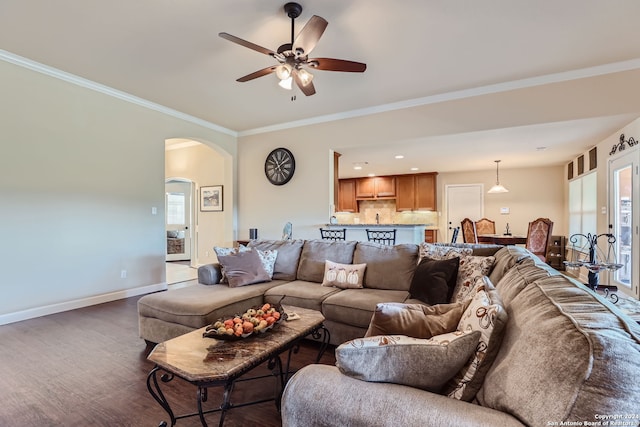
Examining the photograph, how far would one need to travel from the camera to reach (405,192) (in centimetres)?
852

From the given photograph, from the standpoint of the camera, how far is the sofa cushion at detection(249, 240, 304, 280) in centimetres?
341

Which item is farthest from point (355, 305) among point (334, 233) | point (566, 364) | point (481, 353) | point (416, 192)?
point (416, 192)

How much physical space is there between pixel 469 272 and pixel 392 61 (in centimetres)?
230

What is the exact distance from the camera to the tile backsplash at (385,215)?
8.65 metres

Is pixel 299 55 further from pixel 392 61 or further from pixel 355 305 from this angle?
pixel 355 305

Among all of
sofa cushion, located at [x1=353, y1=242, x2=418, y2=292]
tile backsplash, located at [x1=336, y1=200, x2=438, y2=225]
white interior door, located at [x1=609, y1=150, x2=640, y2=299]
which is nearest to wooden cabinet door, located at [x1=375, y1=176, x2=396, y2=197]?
tile backsplash, located at [x1=336, y1=200, x2=438, y2=225]

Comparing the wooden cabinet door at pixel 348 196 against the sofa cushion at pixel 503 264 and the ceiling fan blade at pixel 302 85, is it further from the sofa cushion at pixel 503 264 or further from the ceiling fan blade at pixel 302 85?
the sofa cushion at pixel 503 264

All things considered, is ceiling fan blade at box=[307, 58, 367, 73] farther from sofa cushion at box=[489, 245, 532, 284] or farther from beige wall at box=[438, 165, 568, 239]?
beige wall at box=[438, 165, 568, 239]

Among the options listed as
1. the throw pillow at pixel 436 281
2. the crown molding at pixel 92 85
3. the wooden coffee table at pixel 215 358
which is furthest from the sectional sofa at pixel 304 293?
the crown molding at pixel 92 85

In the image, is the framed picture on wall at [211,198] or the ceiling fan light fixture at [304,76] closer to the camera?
the ceiling fan light fixture at [304,76]

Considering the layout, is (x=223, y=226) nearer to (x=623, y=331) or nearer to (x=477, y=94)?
(x=477, y=94)

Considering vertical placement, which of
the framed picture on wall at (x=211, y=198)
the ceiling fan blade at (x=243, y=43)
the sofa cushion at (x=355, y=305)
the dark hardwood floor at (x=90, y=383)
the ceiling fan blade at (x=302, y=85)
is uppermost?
the ceiling fan blade at (x=243, y=43)

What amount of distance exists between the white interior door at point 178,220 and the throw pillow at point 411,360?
25.3 feet

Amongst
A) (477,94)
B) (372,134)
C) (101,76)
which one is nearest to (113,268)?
(101,76)
